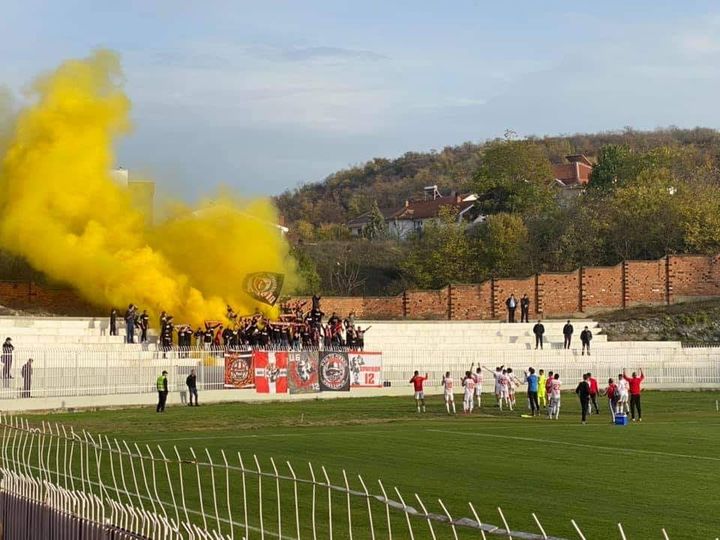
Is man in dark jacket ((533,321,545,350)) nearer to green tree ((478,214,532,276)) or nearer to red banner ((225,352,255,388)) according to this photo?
red banner ((225,352,255,388))

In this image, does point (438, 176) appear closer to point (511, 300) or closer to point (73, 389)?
point (511, 300)

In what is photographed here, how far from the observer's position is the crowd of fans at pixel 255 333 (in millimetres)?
52625

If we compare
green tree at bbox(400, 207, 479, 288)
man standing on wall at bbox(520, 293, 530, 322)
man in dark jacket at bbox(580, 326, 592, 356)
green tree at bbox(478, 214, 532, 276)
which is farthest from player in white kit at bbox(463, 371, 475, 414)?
green tree at bbox(478, 214, 532, 276)

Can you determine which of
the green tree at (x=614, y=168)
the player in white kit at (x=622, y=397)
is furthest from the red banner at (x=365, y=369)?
the green tree at (x=614, y=168)

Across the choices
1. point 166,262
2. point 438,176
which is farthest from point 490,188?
point 438,176

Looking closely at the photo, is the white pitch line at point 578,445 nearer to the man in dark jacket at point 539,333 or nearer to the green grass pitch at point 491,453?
the green grass pitch at point 491,453

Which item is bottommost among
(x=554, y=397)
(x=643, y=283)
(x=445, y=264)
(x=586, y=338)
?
(x=554, y=397)

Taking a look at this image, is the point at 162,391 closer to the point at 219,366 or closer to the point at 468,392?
the point at 219,366

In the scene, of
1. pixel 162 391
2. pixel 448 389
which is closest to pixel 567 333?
pixel 448 389

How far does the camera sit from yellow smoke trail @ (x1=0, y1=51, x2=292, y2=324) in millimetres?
60594

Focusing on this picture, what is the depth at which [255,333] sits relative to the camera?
174ft

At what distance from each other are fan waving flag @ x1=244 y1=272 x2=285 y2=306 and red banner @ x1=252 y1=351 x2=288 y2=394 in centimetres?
1310

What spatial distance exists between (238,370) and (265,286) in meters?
14.3

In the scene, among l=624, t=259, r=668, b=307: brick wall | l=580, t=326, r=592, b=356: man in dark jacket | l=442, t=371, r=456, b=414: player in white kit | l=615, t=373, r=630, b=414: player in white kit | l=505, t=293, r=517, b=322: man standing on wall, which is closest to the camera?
l=615, t=373, r=630, b=414: player in white kit
